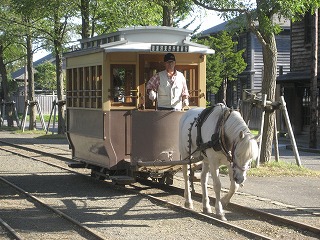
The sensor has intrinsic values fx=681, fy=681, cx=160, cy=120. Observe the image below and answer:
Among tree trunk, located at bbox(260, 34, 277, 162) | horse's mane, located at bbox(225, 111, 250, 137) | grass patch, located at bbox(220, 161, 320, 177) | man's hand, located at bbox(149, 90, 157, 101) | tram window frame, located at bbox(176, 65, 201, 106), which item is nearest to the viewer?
horse's mane, located at bbox(225, 111, 250, 137)

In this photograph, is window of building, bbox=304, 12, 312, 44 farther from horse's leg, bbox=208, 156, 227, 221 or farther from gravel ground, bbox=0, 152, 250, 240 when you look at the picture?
horse's leg, bbox=208, 156, 227, 221

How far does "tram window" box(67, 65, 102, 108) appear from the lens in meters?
13.6

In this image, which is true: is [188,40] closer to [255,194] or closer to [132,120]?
[132,120]

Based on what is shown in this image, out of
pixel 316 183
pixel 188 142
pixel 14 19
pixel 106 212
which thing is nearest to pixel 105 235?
pixel 106 212

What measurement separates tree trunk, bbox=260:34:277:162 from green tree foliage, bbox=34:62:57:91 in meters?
55.6

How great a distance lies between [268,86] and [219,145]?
783 cm

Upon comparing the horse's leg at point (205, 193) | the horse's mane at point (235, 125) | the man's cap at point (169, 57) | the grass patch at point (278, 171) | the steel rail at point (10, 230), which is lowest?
the grass patch at point (278, 171)

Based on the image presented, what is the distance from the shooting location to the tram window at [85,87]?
1362 cm

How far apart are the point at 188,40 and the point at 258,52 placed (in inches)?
1373

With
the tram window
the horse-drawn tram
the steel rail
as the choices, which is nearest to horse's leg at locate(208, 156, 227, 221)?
the horse-drawn tram

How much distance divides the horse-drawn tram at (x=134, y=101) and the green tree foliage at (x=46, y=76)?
191ft

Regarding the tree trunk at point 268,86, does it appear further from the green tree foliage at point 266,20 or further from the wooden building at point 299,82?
the wooden building at point 299,82

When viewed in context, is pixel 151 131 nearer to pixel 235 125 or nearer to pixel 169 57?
pixel 169 57

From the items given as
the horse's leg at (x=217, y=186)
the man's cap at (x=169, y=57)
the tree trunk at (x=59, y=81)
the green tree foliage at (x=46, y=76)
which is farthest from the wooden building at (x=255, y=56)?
the horse's leg at (x=217, y=186)
